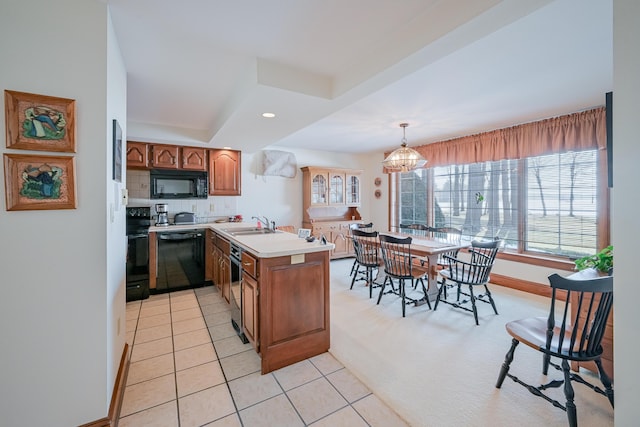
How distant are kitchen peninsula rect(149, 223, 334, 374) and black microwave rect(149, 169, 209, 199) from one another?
7.57ft

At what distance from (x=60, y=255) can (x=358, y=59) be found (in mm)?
2276

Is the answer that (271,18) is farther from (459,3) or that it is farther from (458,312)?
(458,312)

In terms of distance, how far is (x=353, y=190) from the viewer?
235 inches

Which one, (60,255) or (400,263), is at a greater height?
(60,255)

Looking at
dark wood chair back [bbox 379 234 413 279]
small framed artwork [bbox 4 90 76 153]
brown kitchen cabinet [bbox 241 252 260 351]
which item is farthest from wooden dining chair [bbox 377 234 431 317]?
small framed artwork [bbox 4 90 76 153]

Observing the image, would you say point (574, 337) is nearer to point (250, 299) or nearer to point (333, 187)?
point (250, 299)

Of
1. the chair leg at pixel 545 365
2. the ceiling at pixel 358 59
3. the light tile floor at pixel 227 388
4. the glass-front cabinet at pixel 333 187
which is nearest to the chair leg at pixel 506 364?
the chair leg at pixel 545 365

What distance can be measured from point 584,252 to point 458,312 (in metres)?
1.99

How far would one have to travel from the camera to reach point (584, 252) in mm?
3422

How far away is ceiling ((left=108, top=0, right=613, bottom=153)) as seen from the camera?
153 cm

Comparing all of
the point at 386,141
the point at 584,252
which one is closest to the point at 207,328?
the point at 386,141

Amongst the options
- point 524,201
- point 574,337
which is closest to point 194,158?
point 574,337

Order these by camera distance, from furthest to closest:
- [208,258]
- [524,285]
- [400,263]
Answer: [208,258] → [524,285] → [400,263]

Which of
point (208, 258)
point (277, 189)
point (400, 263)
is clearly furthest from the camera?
point (277, 189)
